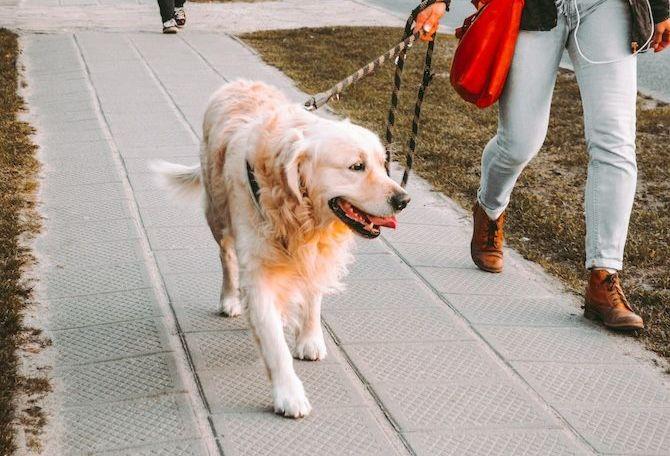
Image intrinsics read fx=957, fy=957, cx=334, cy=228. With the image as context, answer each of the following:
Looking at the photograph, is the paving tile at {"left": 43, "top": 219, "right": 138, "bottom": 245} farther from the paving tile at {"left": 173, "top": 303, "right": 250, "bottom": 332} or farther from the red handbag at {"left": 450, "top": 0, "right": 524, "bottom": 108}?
the red handbag at {"left": 450, "top": 0, "right": 524, "bottom": 108}

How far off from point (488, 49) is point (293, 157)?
1.49m

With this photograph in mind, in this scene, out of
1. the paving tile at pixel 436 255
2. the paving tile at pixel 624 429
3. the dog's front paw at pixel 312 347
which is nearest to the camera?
the paving tile at pixel 624 429

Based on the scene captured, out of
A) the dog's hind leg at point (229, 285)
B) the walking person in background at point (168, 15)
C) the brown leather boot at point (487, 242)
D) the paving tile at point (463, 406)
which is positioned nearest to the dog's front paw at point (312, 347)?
the paving tile at point (463, 406)

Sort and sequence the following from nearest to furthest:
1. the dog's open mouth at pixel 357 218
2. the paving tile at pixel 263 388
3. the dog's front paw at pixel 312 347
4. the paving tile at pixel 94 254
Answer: the dog's open mouth at pixel 357 218
the paving tile at pixel 263 388
the dog's front paw at pixel 312 347
the paving tile at pixel 94 254

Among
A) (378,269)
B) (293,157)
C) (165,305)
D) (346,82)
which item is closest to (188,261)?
(165,305)

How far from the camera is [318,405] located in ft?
11.8

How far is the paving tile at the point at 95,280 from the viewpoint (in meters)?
4.59

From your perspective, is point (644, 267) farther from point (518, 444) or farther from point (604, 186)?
point (518, 444)

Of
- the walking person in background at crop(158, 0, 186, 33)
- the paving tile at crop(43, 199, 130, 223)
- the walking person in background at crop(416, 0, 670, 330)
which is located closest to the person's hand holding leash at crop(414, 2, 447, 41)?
the walking person in background at crop(416, 0, 670, 330)

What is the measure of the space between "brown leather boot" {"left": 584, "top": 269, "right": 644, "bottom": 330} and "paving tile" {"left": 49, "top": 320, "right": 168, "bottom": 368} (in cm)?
195

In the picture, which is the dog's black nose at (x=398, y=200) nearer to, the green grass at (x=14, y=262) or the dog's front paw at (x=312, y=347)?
the dog's front paw at (x=312, y=347)

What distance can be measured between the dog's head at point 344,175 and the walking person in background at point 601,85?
1.26m

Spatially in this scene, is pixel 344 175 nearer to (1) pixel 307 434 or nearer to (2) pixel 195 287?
(1) pixel 307 434

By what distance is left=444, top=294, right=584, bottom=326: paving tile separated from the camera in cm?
445
